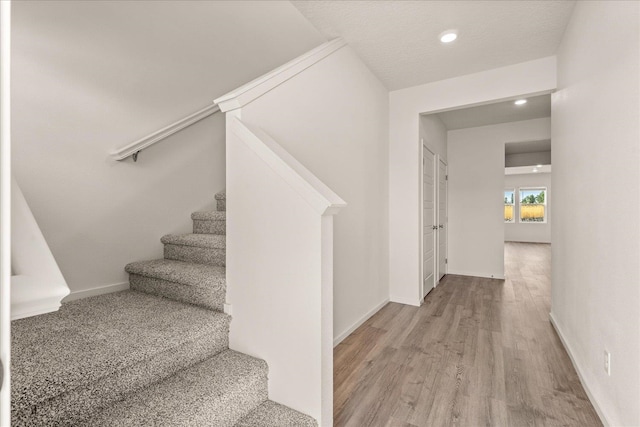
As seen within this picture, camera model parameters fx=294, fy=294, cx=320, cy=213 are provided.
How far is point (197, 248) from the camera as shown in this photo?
2.19 meters

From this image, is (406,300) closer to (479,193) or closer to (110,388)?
(479,193)

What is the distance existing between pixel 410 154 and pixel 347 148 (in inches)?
48.4

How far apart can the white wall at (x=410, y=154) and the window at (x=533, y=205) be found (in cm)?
Result: 963

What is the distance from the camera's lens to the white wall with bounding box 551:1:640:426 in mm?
1318

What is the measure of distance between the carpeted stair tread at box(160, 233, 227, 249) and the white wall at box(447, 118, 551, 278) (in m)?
4.52

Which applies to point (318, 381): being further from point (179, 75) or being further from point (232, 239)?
point (179, 75)

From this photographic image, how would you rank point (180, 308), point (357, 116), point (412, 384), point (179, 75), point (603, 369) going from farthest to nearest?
point (357, 116) → point (179, 75) → point (412, 384) → point (180, 308) → point (603, 369)

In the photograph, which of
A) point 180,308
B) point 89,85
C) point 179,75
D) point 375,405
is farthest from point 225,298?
point 179,75

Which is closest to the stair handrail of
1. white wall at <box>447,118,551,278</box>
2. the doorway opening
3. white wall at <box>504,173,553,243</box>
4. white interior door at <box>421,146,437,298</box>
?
white interior door at <box>421,146,437,298</box>

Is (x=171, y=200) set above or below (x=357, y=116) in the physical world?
below

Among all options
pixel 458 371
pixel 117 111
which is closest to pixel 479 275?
pixel 458 371

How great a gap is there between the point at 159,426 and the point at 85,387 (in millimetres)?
324

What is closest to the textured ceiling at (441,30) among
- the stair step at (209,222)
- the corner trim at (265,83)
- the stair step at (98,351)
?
→ the corner trim at (265,83)

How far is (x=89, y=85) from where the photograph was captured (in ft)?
6.68
